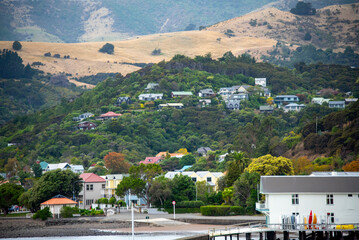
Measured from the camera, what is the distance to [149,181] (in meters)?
91.7

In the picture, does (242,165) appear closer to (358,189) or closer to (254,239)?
(254,239)

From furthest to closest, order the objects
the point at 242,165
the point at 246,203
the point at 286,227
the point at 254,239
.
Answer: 1. the point at 242,165
2. the point at 246,203
3. the point at 254,239
4. the point at 286,227

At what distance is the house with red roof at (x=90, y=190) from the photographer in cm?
9507

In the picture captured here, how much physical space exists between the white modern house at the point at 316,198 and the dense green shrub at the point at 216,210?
27941mm

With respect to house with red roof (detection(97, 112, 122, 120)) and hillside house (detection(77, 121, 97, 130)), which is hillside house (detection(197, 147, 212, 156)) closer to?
house with red roof (detection(97, 112, 122, 120))

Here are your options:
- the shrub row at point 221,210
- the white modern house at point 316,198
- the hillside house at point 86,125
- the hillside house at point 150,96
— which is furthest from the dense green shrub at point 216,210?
the hillside house at point 150,96

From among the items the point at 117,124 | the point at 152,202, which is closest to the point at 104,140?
the point at 117,124

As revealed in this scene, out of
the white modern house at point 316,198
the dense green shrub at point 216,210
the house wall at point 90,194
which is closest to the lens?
the white modern house at point 316,198

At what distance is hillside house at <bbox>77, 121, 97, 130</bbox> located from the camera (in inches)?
6801

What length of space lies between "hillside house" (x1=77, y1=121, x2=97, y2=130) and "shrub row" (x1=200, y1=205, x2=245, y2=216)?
9759 cm

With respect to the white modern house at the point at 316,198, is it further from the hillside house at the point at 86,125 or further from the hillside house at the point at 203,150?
the hillside house at the point at 86,125

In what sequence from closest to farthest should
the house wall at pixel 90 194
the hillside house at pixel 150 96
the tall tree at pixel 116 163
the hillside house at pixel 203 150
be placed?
the house wall at pixel 90 194, the tall tree at pixel 116 163, the hillside house at pixel 203 150, the hillside house at pixel 150 96

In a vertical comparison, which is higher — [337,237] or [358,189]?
[358,189]

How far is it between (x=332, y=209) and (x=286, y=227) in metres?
3.83
